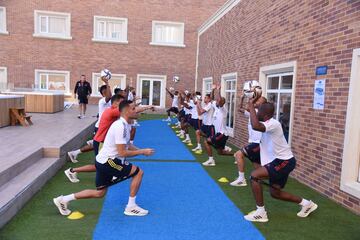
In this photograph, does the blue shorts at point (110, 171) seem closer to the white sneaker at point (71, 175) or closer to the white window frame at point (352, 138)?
the white sneaker at point (71, 175)

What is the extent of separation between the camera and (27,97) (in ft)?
50.4

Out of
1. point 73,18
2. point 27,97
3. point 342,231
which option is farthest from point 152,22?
point 342,231

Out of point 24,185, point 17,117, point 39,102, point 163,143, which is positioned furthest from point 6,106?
point 24,185

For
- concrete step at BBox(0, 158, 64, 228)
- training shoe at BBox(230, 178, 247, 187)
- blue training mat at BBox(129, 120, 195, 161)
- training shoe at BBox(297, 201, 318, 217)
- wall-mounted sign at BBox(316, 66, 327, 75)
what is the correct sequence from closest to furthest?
1. concrete step at BBox(0, 158, 64, 228)
2. training shoe at BBox(297, 201, 318, 217)
3. wall-mounted sign at BBox(316, 66, 327, 75)
4. training shoe at BBox(230, 178, 247, 187)
5. blue training mat at BBox(129, 120, 195, 161)

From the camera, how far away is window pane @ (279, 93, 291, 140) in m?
8.02

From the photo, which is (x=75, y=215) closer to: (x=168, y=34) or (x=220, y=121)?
(x=220, y=121)

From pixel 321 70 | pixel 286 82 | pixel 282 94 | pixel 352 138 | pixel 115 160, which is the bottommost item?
pixel 115 160

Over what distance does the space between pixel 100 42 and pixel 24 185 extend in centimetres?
1847

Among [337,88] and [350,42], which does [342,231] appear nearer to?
[337,88]

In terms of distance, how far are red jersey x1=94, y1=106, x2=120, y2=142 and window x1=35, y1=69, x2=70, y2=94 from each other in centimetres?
1788

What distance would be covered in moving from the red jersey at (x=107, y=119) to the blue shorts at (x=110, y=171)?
1123 millimetres

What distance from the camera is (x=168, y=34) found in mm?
23438

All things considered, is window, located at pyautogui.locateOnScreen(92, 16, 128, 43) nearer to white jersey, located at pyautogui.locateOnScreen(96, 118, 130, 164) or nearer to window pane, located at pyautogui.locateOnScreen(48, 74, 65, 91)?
window pane, located at pyautogui.locateOnScreen(48, 74, 65, 91)

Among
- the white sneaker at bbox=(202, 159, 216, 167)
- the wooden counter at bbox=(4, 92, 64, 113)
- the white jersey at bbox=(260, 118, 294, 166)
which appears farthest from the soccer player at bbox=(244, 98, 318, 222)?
the wooden counter at bbox=(4, 92, 64, 113)
